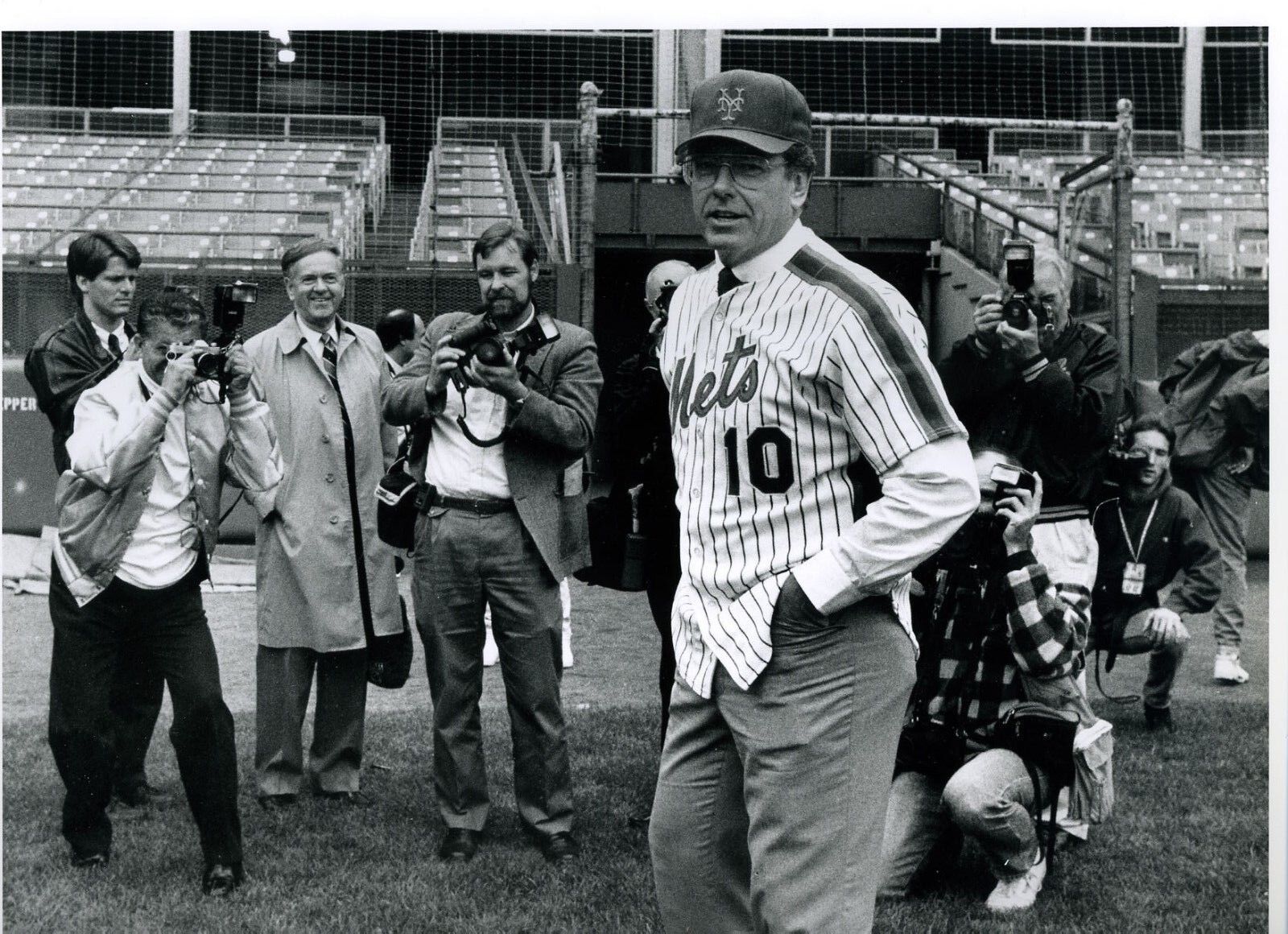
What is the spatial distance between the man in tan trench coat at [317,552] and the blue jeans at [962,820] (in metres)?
1.76

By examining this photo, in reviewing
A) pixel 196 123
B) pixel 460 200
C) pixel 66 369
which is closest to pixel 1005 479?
pixel 66 369

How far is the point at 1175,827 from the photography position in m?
3.78

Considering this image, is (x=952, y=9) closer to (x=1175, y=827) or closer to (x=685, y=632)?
(x=685, y=632)

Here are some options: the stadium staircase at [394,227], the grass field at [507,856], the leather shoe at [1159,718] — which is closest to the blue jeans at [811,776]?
the grass field at [507,856]

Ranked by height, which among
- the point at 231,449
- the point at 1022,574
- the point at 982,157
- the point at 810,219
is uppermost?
the point at 982,157

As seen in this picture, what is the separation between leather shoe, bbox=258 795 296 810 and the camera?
4027mm

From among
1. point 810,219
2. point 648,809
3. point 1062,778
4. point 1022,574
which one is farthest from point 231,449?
point 810,219

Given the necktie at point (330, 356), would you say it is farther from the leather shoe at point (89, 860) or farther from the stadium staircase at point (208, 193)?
the stadium staircase at point (208, 193)

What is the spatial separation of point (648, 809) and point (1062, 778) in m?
Answer: 1.30

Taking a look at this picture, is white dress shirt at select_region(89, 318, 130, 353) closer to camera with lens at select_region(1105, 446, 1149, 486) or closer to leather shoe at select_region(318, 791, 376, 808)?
leather shoe at select_region(318, 791, 376, 808)

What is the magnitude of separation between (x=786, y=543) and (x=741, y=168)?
2.07 feet

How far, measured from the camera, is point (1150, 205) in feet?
21.2

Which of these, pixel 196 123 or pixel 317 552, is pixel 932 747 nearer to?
pixel 317 552

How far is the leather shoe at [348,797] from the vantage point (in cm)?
409
